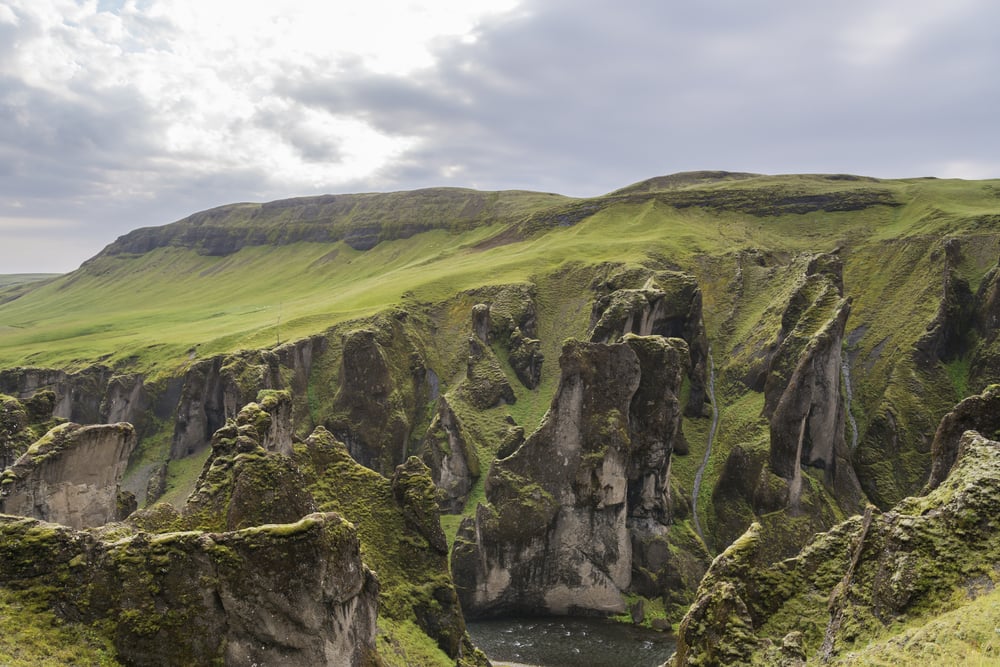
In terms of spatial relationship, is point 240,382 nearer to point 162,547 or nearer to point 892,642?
point 162,547

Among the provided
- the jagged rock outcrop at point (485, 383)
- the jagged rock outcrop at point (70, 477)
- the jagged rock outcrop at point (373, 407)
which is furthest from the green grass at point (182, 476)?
the jagged rock outcrop at point (70, 477)

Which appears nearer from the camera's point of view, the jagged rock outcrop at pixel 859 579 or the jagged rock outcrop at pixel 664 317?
the jagged rock outcrop at pixel 859 579

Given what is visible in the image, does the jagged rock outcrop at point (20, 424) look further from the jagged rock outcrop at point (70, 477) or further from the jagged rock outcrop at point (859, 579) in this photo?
the jagged rock outcrop at point (859, 579)

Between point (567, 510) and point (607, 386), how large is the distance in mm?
11781

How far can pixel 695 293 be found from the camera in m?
85.6

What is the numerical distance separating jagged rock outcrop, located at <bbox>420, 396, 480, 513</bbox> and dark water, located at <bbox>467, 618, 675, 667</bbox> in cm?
1584

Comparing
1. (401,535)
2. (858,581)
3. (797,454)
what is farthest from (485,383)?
(858,581)

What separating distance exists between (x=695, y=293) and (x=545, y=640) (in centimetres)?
5244

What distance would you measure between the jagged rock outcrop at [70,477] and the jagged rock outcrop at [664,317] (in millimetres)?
53869

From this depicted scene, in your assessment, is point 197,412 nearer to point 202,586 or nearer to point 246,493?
point 246,493

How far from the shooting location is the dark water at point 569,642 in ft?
155

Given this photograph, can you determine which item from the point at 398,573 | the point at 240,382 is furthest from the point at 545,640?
the point at 240,382

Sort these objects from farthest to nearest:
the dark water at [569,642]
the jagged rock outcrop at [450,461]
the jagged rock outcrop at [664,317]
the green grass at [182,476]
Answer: the green grass at [182,476]
the jagged rock outcrop at [664,317]
the jagged rock outcrop at [450,461]
the dark water at [569,642]

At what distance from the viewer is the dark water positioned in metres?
47.3
